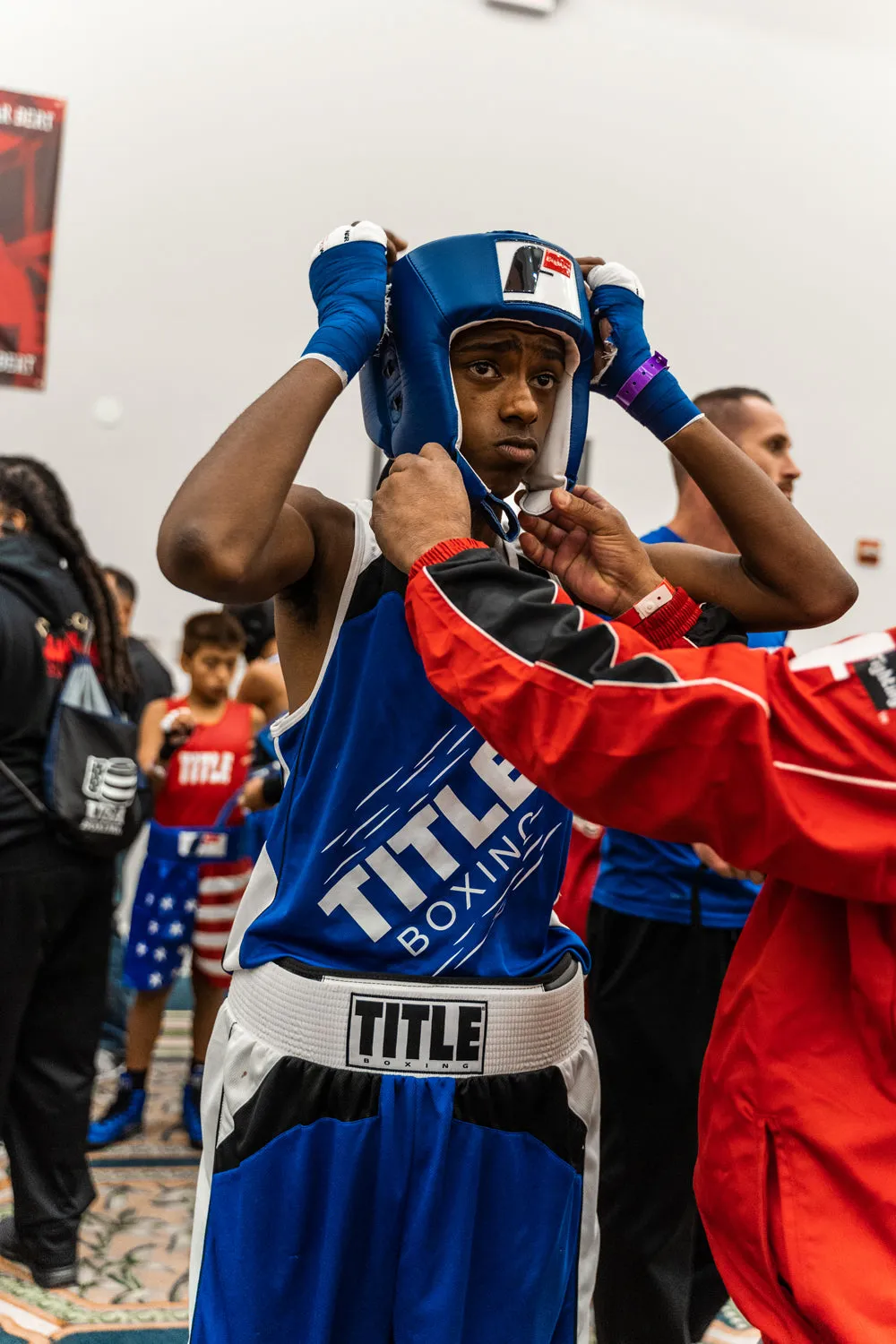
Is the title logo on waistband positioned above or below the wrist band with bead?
below

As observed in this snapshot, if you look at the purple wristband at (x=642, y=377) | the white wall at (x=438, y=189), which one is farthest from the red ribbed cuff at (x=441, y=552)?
the white wall at (x=438, y=189)

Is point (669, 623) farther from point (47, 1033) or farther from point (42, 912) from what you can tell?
point (47, 1033)

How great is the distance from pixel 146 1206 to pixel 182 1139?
48 cm

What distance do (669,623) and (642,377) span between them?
0.42 metres

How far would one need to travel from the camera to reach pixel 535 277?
150 cm

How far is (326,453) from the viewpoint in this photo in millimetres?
6633

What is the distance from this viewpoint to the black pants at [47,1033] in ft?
8.41

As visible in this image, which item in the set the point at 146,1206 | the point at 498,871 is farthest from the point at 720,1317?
the point at 498,871

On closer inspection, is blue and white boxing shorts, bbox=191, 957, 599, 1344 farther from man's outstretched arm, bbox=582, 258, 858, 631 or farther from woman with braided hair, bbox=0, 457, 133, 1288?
woman with braided hair, bbox=0, 457, 133, 1288

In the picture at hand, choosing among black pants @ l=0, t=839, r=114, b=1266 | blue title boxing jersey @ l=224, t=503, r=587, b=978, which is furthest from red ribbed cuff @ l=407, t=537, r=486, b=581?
black pants @ l=0, t=839, r=114, b=1266

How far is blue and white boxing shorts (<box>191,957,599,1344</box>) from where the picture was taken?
1291 millimetres

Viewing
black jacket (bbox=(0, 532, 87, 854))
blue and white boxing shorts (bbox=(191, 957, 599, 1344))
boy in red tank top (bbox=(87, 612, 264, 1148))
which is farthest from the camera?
boy in red tank top (bbox=(87, 612, 264, 1148))

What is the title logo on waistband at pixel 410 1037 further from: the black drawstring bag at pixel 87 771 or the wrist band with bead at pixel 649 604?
the black drawstring bag at pixel 87 771

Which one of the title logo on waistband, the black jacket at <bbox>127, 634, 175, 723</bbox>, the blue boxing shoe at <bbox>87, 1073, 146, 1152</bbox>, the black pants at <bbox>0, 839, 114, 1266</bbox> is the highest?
the title logo on waistband
